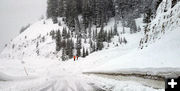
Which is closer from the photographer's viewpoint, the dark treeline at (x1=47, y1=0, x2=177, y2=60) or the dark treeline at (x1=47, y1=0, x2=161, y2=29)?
the dark treeline at (x1=47, y1=0, x2=177, y2=60)

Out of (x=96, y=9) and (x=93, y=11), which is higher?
(x=96, y=9)

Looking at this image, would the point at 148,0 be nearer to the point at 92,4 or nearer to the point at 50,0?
the point at 92,4

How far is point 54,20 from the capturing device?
62938mm

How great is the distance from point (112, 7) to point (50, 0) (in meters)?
46.6

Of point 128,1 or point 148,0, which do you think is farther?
point 128,1

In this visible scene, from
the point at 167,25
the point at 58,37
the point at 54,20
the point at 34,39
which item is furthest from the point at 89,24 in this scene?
the point at 167,25

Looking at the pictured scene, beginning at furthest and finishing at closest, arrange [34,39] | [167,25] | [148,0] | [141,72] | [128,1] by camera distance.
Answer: [128,1] → [148,0] → [34,39] → [167,25] → [141,72]

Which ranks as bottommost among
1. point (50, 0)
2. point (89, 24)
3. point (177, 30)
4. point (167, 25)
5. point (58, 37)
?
point (177, 30)

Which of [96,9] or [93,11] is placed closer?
[96,9]

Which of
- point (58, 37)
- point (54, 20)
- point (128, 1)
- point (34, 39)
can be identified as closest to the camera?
point (58, 37)

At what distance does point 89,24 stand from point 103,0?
23992mm

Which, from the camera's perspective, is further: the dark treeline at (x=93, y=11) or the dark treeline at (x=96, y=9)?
the dark treeline at (x=96, y=9)

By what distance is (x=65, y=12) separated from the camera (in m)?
66.5

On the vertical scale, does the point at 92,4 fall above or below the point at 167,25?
above
